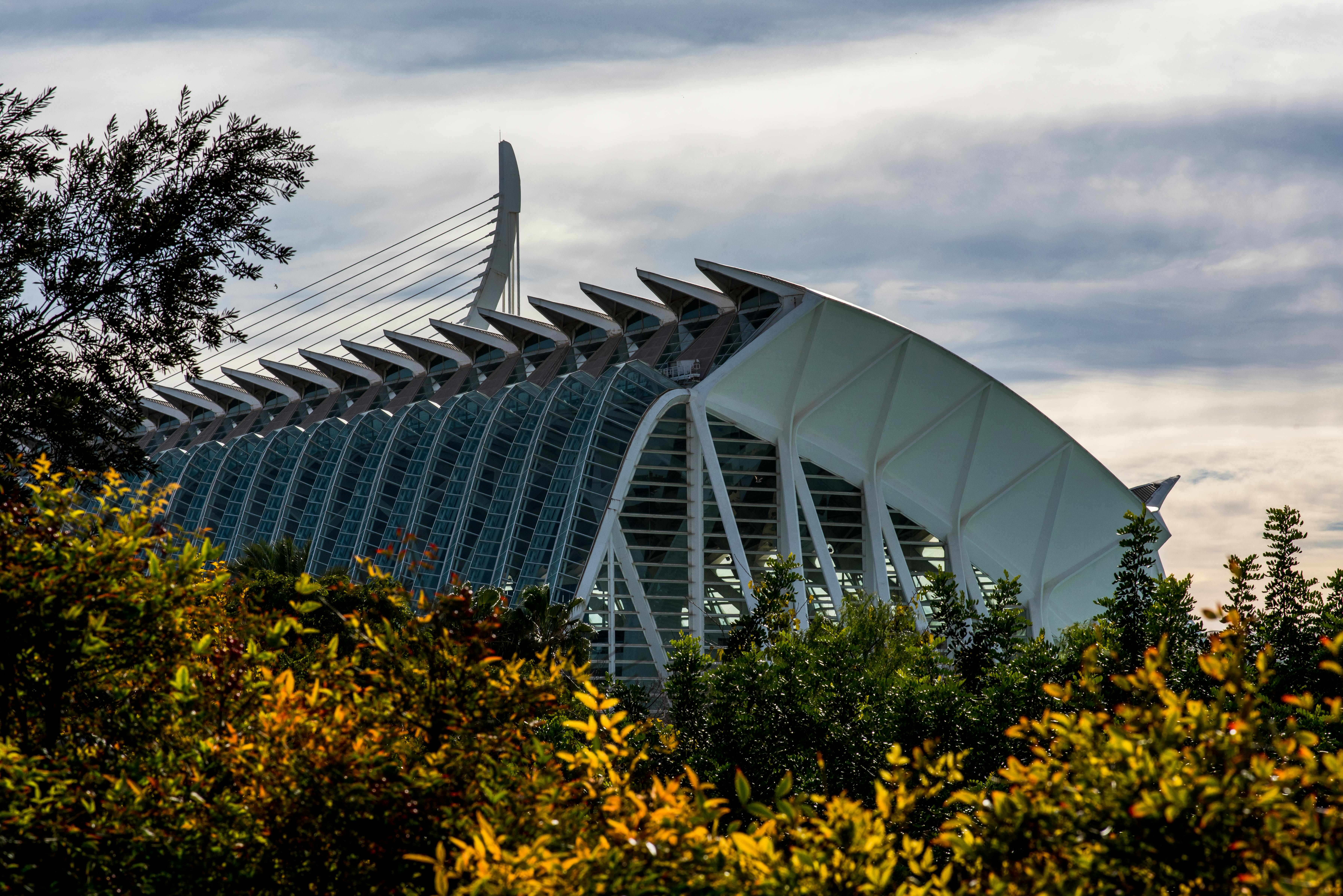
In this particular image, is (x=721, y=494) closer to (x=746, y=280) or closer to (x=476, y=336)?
(x=746, y=280)

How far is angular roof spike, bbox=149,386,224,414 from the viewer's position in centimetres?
7200

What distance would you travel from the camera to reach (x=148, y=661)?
7.84 metres

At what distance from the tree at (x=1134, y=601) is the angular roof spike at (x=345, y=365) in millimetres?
50441

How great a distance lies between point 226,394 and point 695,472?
3677 centimetres

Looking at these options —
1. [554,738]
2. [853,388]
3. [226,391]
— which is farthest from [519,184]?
[554,738]

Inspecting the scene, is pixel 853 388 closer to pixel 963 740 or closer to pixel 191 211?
pixel 963 740

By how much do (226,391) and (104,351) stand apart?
56.6 m

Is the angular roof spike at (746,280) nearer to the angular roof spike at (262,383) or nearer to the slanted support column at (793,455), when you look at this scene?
the slanted support column at (793,455)

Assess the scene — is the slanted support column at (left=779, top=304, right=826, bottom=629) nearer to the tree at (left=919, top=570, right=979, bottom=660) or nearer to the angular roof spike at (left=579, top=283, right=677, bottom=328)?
the angular roof spike at (left=579, top=283, right=677, bottom=328)

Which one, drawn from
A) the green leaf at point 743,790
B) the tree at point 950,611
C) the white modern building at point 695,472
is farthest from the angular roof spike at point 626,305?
the green leaf at point 743,790

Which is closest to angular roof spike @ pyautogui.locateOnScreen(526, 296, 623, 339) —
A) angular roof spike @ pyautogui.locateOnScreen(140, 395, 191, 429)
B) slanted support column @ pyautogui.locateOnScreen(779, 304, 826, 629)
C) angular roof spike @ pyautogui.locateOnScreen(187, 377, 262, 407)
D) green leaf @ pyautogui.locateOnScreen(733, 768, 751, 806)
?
slanted support column @ pyautogui.locateOnScreen(779, 304, 826, 629)

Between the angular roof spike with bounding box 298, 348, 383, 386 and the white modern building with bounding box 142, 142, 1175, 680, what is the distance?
423 centimetres

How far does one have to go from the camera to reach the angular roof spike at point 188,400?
72000 millimetres

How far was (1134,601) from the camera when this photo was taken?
1702 cm
